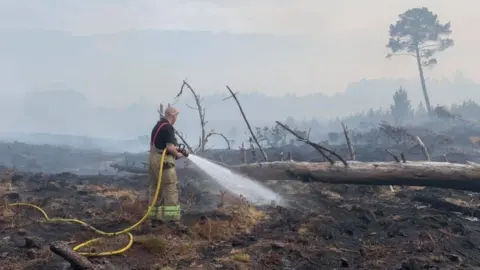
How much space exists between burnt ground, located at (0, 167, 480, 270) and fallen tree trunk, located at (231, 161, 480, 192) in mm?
546

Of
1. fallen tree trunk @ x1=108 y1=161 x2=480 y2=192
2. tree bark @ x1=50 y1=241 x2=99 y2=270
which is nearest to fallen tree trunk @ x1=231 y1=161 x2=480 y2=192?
fallen tree trunk @ x1=108 y1=161 x2=480 y2=192

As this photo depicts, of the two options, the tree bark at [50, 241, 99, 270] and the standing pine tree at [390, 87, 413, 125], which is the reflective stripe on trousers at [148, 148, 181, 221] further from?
the standing pine tree at [390, 87, 413, 125]

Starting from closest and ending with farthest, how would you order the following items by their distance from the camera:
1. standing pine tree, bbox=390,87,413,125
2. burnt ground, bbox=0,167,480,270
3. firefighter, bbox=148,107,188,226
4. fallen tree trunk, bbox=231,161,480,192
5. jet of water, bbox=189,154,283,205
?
burnt ground, bbox=0,167,480,270
firefighter, bbox=148,107,188,226
fallen tree trunk, bbox=231,161,480,192
jet of water, bbox=189,154,283,205
standing pine tree, bbox=390,87,413,125

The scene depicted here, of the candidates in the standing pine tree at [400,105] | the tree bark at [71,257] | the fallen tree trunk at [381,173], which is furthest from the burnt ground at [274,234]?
the standing pine tree at [400,105]

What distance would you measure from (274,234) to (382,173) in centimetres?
314

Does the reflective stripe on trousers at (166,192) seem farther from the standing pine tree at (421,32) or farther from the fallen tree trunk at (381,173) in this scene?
the standing pine tree at (421,32)

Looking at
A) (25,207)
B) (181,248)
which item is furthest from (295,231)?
(25,207)

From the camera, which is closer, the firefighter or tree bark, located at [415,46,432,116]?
the firefighter

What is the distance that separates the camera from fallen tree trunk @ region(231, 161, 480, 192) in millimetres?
8359

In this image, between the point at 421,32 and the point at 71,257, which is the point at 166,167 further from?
the point at 421,32

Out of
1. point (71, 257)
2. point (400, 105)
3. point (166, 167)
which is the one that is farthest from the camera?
point (400, 105)

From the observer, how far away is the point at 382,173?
9000mm

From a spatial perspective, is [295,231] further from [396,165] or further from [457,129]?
[457,129]

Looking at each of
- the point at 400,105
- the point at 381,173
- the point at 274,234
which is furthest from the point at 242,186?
the point at 400,105
